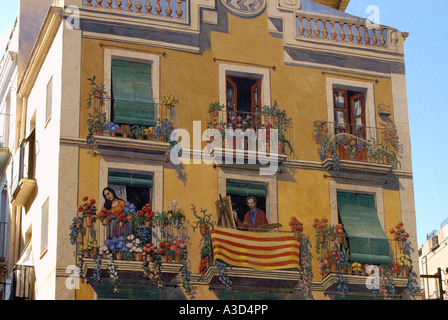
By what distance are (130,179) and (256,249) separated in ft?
12.8

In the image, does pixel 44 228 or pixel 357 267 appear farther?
pixel 357 267

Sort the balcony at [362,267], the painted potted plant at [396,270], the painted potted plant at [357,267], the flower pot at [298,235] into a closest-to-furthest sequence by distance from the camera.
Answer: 1. the balcony at [362,267]
2. the flower pot at [298,235]
3. the painted potted plant at [357,267]
4. the painted potted plant at [396,270]

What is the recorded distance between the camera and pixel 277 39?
30.1 meters

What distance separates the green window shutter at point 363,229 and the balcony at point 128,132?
5481mm

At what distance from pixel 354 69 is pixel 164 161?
6924 mm

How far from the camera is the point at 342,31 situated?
30953 millimetres

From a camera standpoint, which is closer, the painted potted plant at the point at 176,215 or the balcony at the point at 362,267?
the painted potted plant at the point at 176,215

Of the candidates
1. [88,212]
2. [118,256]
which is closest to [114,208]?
[88,212]

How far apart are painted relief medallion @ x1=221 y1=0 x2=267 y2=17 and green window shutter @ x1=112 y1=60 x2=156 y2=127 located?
10.7ft

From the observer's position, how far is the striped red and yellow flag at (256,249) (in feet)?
88.8

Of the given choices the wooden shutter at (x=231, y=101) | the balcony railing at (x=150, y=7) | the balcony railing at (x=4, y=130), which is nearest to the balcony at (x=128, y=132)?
the wooden shutter at (x=231, y=101)

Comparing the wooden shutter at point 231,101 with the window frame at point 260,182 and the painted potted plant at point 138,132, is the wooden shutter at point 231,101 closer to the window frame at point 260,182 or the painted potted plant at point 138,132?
the window frame at point 260,182

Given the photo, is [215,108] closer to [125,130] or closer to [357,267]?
[125,130]
